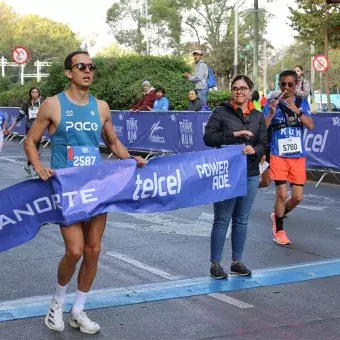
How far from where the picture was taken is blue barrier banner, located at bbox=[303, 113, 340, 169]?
46.5ft

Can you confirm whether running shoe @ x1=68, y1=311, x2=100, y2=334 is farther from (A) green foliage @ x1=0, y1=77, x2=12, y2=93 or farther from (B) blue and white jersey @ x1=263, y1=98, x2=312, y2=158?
(A) green foliage @ x1=0, y1=77, x2=12, y2=93

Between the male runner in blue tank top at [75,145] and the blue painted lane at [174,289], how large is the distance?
1.63 feet

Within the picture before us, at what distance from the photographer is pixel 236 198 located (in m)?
6.81

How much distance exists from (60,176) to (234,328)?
160 centimetres

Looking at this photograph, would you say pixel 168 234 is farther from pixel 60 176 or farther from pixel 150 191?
pixel 60 176

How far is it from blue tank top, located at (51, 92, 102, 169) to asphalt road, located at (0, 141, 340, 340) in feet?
3.85

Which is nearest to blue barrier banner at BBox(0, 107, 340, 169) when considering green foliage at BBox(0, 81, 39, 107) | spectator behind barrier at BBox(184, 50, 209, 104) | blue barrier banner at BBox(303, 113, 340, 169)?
blue barrier banner at BBox(303, 113, 340, 169)

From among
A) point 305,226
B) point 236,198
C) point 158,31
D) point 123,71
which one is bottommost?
point 305,226

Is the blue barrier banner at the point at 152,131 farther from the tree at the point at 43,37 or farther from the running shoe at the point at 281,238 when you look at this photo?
the tree at the point at 43,37

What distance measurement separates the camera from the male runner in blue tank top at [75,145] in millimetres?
5312

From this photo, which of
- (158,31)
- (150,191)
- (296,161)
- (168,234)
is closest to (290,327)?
(150,191)

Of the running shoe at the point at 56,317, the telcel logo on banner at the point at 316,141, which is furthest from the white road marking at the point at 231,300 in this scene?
the telcel logo on banner at the point at 316,141

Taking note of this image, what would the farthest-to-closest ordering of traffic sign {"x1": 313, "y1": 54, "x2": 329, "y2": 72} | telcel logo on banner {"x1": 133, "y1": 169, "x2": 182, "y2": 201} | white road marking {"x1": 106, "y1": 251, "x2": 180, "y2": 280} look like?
traffic sign {"x1": 313, "y1": 54, "x2": 329, "y2": 72}
white road marking {"x1": 106, "y1": 251, "x2": 180, "y2": 280}
telcel logo on banner {"x1": 133, "y1": 169, "x2": 182, "y2": 201}

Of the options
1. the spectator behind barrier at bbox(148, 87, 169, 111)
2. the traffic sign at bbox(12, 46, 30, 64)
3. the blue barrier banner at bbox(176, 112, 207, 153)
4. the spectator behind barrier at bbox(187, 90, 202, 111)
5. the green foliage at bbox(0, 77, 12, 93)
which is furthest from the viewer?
the green foliage at bbox(0, 77, 12, 93)
